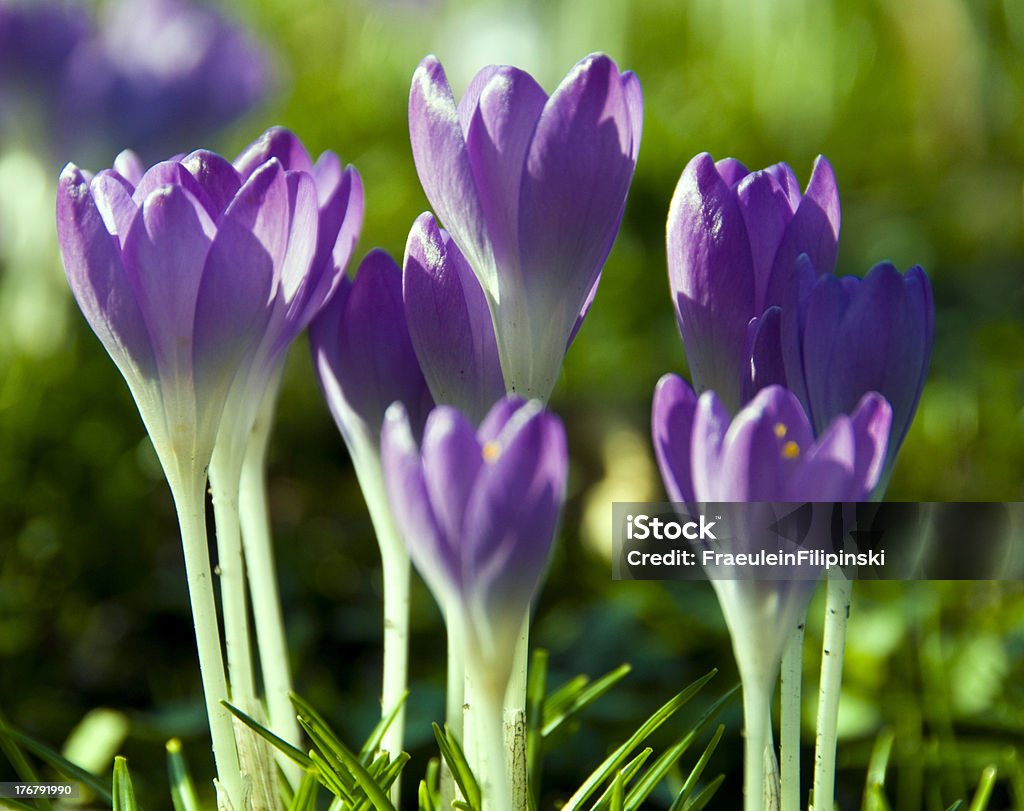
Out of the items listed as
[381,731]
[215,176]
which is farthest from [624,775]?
[215,176]

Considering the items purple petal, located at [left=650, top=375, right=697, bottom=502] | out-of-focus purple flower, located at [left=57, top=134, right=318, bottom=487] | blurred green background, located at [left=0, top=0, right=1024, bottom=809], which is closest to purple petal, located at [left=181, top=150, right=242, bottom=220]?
out-of-focus purple flower, located at [left=57, top=134, right=318, bottom=487]

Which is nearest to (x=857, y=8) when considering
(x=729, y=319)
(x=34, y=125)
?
(x=34, y=125)

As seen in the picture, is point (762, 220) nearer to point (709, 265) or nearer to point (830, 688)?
point (709, 265)

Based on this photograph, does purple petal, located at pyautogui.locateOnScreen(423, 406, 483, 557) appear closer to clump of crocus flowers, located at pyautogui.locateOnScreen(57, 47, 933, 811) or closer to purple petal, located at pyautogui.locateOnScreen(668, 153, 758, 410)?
clump of crocus flowers, located at pyautogui.locateOnScreen(57, 47, 933, 811)

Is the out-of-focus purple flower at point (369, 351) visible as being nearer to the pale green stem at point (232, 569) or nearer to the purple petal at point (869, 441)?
the pale green stem at point (232, 569)

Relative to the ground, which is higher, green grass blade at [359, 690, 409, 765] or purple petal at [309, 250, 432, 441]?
purple petal at [309, 250, 432, 441]

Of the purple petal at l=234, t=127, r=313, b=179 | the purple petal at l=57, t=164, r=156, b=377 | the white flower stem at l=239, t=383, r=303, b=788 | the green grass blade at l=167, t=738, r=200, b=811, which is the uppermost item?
the purple petal at l=234, t=127, r=313, b=179

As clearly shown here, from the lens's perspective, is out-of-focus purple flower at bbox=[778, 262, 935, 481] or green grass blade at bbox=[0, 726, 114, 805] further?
green grass blade at bbox=[0, 726, 114, 805]
